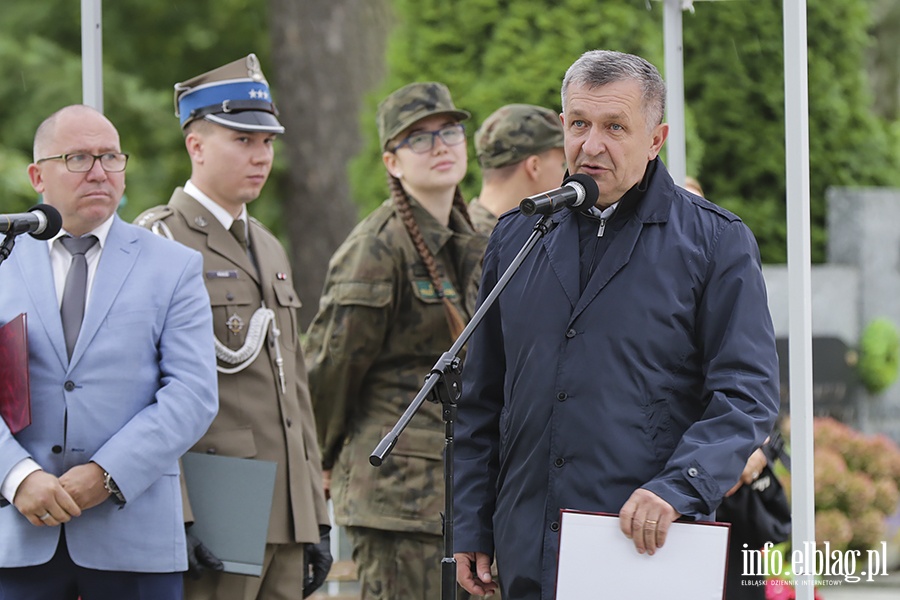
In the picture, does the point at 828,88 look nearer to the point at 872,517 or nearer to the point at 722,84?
the point at 722,84

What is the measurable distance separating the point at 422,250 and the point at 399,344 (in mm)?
340

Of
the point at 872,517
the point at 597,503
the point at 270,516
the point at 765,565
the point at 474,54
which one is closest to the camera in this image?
the point at 597,503

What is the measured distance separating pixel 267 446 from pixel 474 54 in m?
5.69

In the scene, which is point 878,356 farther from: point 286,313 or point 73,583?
point 73,583

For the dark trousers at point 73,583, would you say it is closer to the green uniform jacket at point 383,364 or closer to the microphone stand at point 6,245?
the microphone stand at point 6,245

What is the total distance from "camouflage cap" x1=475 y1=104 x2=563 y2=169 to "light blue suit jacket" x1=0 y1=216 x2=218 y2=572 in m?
1.70

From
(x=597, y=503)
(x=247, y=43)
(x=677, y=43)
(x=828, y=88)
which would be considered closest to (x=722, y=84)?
(x=828, y=88)

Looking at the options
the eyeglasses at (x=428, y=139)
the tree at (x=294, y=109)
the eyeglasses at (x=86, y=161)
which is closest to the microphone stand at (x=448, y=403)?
the eyeglasses at (x=86, y=161)

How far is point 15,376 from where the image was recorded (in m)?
3.84

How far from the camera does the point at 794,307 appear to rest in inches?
156

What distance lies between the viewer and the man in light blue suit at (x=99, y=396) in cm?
385

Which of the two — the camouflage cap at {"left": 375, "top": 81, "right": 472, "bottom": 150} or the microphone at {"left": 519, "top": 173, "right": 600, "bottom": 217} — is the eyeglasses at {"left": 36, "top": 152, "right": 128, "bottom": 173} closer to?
the camouflage cap at {"left": 375, "top": 81, "right": 472, "bottom": 150}

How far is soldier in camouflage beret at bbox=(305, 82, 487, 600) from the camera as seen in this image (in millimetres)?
4789

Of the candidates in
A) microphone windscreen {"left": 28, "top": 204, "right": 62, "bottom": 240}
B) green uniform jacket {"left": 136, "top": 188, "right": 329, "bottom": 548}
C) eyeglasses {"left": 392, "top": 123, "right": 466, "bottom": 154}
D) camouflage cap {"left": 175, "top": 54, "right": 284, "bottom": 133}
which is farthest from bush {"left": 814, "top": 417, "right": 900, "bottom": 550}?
microphone windscreen {"left": 28, "top": 204, "right": 62, "bottom": 240}
